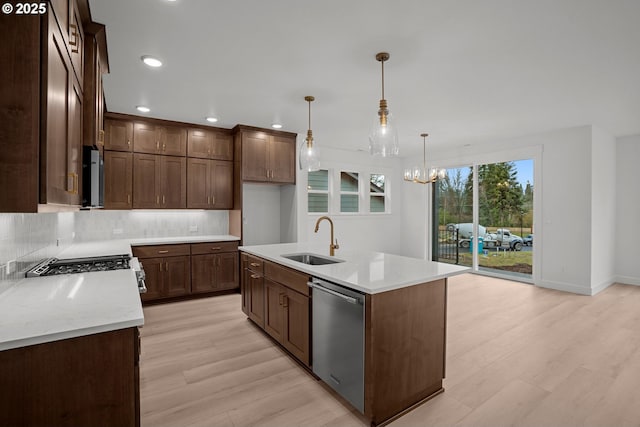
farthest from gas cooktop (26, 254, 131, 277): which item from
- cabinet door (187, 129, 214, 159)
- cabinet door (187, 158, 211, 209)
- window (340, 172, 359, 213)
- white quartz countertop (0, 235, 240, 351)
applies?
window (340, 172, 359, 213)

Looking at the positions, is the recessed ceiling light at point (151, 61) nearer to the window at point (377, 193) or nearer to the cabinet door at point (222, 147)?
the cabinet door at point (222, 147)

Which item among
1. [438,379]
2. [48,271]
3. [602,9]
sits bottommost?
[438,379]

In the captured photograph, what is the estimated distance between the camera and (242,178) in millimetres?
5000

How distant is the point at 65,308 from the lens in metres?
1.45

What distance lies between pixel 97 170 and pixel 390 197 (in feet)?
20.7

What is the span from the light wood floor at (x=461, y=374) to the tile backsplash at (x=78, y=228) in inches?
48.1

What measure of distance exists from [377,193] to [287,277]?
16.7 feet

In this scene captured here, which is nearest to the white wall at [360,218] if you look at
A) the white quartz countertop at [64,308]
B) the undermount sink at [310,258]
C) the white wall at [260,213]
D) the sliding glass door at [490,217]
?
the white wall at [260,213]

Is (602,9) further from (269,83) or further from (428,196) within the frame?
(428,196)

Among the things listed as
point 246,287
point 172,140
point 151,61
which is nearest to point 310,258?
point 246,287

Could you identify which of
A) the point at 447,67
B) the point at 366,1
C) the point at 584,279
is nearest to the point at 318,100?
the point at 447,67

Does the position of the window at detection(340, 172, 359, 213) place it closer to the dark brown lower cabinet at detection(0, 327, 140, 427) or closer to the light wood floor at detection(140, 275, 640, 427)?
the light wood floor at detection(140, 275, 640, 427)

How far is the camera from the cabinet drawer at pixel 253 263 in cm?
326

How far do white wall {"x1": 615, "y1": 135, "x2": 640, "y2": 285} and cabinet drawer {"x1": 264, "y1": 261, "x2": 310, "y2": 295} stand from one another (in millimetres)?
6192
